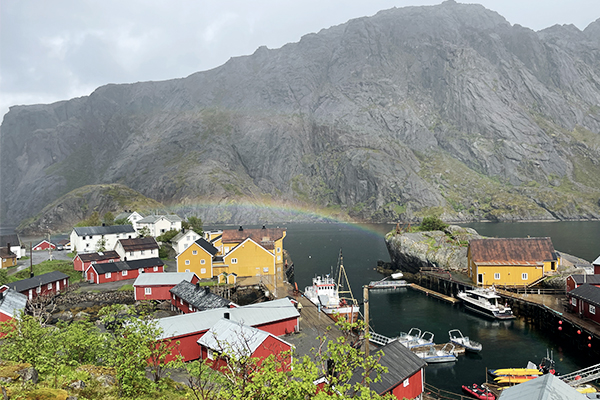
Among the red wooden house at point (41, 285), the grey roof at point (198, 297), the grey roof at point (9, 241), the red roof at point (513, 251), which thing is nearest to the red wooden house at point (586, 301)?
the red roof at point (513, 251)

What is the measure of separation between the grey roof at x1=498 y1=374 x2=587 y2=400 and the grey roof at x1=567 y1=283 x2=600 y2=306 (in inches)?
1083

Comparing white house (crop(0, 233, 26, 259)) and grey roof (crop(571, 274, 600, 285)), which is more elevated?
white house (crop(0, 233, 26, 259))

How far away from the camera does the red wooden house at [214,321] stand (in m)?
29.1

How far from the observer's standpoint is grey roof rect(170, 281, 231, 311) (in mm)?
37125

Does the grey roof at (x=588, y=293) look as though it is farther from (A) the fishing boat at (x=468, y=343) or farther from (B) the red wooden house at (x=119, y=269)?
(B) the red wooden house at (x=119, y=269)

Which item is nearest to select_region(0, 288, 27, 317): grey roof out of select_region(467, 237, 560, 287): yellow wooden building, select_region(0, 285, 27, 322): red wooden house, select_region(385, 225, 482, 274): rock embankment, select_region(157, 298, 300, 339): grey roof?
select_region(0, 285, 27, 322): red wooden house

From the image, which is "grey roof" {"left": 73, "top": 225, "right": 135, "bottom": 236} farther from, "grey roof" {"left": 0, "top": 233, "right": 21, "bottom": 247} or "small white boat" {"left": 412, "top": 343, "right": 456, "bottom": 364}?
"small white boat" {"left": 412, "top": 343, "right": 456, "bottom": 364}

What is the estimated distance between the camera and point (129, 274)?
2335 inches

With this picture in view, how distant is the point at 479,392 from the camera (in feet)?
94.8

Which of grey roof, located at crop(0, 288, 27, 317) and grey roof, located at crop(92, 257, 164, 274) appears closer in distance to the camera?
grey roof, located at crop(0, 288, 27, 317)

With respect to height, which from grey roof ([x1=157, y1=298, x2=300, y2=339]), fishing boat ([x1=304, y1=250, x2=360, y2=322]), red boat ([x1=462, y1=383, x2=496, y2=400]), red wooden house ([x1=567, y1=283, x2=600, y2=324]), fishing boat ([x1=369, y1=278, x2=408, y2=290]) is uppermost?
grey roof ([x1=157, y1=298, x2=300, y2=339])

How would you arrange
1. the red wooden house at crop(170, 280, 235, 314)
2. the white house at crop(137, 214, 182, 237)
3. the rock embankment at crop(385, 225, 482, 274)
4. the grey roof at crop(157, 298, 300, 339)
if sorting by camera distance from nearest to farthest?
the grey roof at crop(157, 298, 300, 339), the red wooden house at crop(170, 280, 235, 314), the rock embankment at crop(385, 225, 482, 274), the white house at crop(137, 214, 182, 237)

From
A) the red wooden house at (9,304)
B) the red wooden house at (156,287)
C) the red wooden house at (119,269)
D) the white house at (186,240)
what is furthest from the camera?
the white house at (186,240)

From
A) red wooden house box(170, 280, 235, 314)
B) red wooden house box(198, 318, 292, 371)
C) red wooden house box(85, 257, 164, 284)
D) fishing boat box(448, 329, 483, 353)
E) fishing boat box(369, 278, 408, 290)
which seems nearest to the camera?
red wooden house box(198, 318, 292, 371)
